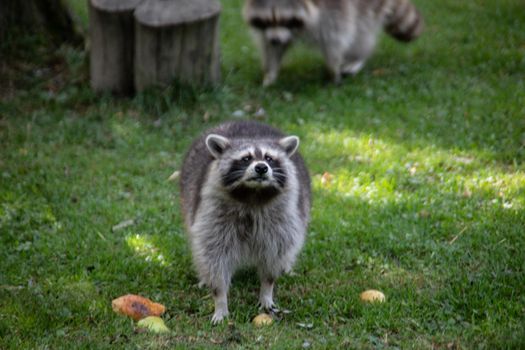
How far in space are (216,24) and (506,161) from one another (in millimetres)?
2852

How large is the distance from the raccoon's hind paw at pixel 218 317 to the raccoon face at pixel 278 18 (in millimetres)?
4144

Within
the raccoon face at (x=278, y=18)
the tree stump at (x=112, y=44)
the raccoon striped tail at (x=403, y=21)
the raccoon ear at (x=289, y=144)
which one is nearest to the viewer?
the raccoon ear at (x=289, y=144)

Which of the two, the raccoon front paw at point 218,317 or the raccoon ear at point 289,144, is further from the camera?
the raccoon ear at point 289,144

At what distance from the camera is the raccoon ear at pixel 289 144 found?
3.67m

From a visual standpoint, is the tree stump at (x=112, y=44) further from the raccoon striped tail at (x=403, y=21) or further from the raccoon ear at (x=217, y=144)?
the raccoon ear at (x=217, y=144)

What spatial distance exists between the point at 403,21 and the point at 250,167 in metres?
4.84

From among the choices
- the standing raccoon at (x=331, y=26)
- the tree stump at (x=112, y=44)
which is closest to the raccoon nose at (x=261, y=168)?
the tree stump at (x=112, y=44)

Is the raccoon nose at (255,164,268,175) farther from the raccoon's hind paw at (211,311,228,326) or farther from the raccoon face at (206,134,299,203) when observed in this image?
the raccoon's hind paw at (211,311,228,326)

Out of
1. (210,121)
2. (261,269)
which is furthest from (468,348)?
(210,121)

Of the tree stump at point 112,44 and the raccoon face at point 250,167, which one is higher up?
the raccoon face at point 250,167

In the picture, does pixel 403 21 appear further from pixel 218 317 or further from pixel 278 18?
pixel 218 317

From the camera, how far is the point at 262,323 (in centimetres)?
339

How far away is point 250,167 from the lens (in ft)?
11.0

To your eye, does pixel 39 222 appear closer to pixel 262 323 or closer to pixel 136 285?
pixel 136 285
